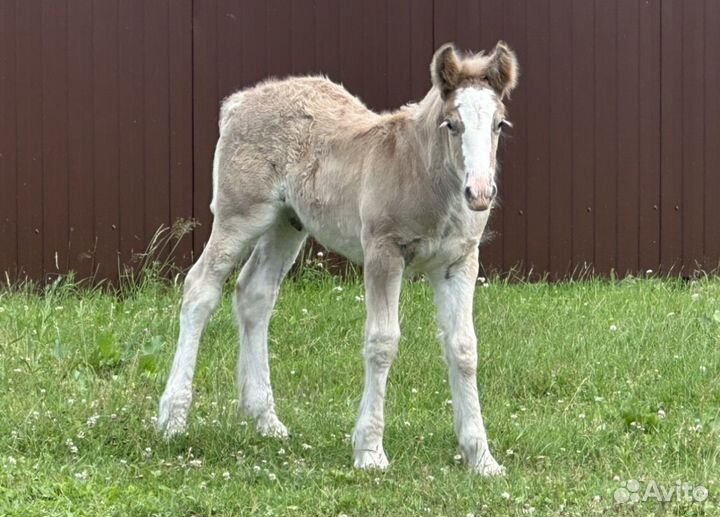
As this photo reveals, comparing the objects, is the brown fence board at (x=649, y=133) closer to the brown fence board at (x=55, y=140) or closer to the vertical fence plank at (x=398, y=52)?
the vertical fence plank at (x=398, y=52)

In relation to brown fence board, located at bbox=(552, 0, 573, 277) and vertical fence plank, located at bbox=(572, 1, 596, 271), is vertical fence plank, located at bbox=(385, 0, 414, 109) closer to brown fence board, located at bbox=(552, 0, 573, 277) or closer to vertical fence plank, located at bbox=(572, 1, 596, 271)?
brown fence board, located at bbox=(552, 0, 573, 277)

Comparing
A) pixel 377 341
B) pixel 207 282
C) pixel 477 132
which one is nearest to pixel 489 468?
pixel 377 341

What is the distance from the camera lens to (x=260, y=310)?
7273 millimetres

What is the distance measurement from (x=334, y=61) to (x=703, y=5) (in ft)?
10.5

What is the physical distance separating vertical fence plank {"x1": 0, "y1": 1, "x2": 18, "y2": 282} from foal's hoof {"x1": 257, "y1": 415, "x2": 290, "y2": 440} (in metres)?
3.77

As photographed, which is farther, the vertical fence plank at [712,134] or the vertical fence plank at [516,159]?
the vertical fence plank at [712,134]

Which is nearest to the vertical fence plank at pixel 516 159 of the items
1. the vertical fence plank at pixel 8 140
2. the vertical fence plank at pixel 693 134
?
the vertical fence plank at pixel 693 134

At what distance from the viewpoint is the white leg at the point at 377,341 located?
627 cm

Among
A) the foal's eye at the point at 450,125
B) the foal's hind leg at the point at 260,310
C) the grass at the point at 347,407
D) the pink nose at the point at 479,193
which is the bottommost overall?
the grass at the point at 347,407

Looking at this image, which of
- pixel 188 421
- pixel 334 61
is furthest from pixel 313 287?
pixel 188 421

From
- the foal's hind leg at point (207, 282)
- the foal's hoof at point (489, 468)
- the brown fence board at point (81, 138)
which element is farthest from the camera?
the brown fence board at point (81, 138)

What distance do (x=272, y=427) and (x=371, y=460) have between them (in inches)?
35.6

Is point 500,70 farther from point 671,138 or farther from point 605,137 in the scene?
point 671,138

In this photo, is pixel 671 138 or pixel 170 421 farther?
pixel 671 138
